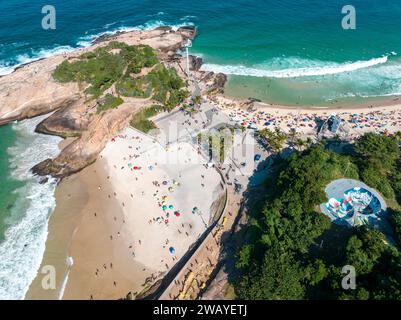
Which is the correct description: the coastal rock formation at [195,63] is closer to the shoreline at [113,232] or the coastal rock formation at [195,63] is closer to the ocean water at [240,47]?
the ocean water at [240,47]

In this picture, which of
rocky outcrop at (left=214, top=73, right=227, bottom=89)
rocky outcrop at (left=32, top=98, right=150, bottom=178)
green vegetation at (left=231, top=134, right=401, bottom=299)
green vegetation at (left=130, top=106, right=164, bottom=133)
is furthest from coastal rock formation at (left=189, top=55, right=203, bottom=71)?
green vegetation at (left=231, top=134, right=401, bottom=299)

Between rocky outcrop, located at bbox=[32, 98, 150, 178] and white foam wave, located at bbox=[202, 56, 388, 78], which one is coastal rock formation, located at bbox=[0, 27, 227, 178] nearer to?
rocky outcrop, located at bbox=[32, 98, 150, 178]

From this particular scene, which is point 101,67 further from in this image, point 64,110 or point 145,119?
point 145,119

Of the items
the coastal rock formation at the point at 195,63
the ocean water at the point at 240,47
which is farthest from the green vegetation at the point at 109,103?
the coastal rock formation at the point at 195,63

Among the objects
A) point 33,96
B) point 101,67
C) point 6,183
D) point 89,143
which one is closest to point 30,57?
point 33,96

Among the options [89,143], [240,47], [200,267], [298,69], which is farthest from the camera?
[240,47]
